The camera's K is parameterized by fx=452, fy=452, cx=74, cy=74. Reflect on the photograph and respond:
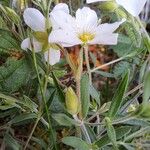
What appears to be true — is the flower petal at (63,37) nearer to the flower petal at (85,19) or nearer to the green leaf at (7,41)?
the flower petal at (85,19)

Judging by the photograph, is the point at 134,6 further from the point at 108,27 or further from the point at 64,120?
the point at 64,120

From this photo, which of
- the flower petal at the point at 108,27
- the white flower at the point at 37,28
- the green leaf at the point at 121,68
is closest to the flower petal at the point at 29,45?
the white flower at the point at 37,28

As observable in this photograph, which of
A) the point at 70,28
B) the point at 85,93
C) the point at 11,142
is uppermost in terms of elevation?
the point at 70,28

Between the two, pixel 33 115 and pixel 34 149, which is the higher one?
pixel 33 115

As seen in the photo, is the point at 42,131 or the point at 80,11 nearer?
the point at 80,11

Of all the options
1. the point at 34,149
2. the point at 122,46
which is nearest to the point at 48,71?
the point at 34,149

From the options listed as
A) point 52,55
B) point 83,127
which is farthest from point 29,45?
point 83,127

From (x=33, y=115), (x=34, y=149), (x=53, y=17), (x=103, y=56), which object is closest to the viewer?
(x=53, y=17)

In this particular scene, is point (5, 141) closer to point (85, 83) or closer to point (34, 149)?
point (34, 149)
